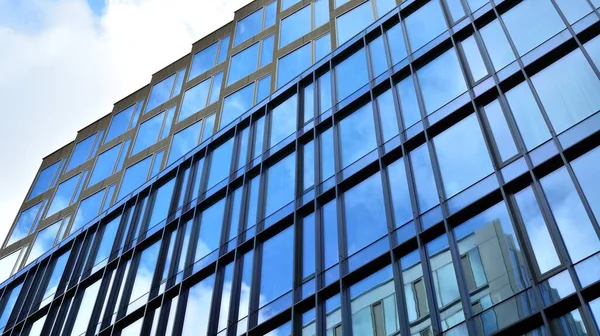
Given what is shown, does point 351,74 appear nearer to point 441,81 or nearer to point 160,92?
point 441,81

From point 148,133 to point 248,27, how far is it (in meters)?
8.31

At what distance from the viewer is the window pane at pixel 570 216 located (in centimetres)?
1778

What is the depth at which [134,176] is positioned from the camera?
130ft

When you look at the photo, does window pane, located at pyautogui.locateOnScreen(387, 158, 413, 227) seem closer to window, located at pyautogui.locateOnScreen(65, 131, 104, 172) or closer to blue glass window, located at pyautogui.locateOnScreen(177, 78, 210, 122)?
blue glass window, located at pyautogui.locateOnScreen(177, 78, 210, 122)

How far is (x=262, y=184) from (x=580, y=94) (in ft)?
42.5

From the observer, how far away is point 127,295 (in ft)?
103

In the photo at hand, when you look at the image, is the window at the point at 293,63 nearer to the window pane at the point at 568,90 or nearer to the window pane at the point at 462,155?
the window pane at the point at 462,155

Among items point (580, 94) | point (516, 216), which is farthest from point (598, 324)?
point (580, 94)

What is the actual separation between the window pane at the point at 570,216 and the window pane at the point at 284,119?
13.4 m

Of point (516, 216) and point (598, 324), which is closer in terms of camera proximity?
point (598, 324)

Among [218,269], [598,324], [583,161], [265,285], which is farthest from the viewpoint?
[218,269]

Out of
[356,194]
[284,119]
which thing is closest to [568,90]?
[356,194]

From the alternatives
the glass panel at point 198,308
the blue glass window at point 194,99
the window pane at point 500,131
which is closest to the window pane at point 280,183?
the glass panel at point 198,308

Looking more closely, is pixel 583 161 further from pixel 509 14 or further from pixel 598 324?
pixel 509 14
